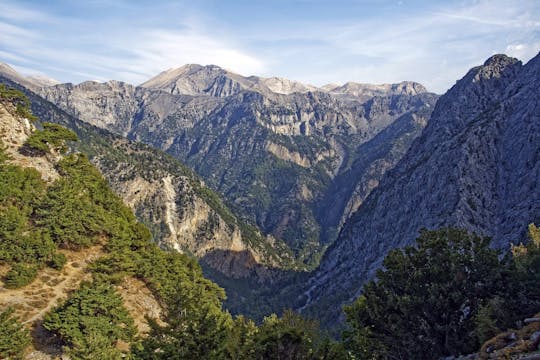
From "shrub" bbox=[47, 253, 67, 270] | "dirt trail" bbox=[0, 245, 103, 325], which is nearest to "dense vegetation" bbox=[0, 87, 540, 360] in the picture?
"shrub" bbox=[47, 253, 67, 270]

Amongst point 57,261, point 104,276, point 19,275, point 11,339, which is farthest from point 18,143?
point 11,339

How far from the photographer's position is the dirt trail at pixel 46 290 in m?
51.9

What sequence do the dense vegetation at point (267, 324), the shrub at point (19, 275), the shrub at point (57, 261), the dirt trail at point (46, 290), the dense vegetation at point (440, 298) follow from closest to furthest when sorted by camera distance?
the dense vegetation at point (267, 324) → the dense vegetation at point (440, 298) → the dirt trail at point (46, 290) → the shrub at point (19, 275) → the shrub at point (57, 261)

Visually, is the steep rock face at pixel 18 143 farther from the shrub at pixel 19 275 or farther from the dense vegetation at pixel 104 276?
the shrub at pixel 19 275

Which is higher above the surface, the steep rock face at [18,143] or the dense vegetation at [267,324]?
the steep rock face at [18,143]

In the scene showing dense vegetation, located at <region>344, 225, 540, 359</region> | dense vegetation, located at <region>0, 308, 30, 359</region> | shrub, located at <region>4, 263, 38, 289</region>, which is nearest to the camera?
dense vegetation, located at <region>344, 225, 540, 359</region>

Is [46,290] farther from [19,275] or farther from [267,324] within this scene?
[267,324]

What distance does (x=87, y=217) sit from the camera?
68.9 m

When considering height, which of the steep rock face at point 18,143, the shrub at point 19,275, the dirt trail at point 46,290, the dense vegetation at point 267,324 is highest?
the steep rock face at point 18,143

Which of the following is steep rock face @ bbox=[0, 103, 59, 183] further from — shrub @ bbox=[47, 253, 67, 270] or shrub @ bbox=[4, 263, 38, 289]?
shrub @ bbox=[4, 263, 38, 289]

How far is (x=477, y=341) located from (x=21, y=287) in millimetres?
54277

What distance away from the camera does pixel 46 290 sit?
56.6m

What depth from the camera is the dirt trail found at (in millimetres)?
51906

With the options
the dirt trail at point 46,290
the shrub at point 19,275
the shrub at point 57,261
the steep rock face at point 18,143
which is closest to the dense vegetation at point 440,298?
the dirt trail at point 46,290
